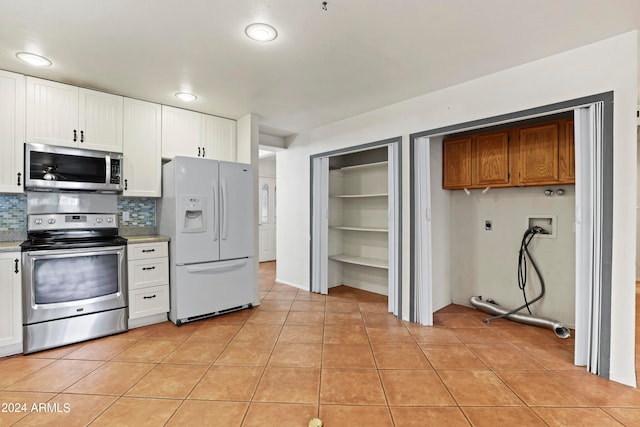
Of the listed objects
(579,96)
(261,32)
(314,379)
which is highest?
(261,32)

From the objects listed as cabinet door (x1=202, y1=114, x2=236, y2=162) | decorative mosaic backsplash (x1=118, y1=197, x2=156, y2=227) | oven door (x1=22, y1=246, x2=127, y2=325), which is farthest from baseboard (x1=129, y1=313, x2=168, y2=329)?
cabinet door (x1=202, y1=114, x2=236, y2=162)

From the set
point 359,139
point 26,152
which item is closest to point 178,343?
point 26,152

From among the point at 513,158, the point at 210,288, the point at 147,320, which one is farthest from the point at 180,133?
the point at 513,158

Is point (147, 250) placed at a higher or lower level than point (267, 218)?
lower

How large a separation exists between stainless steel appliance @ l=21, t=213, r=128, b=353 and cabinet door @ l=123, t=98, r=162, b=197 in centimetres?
61

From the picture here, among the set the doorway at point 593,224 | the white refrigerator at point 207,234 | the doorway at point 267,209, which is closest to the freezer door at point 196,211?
the white refrigerator at point 207,234

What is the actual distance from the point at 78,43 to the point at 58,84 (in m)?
0.97

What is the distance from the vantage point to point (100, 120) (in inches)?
124

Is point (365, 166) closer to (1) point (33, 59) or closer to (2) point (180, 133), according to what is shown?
(2) point (180, 133)

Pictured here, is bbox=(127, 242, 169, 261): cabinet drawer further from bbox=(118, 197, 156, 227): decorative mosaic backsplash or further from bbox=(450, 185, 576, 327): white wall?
bbox=(450, 185, 576, 327): white wall

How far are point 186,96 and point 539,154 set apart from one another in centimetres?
378

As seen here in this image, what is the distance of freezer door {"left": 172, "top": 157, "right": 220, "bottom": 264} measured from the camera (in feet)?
10.6

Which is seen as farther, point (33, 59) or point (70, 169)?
point (70, 169)

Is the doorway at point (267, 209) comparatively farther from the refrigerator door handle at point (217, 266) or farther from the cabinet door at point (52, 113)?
the cabinet door at point (52, 113)
